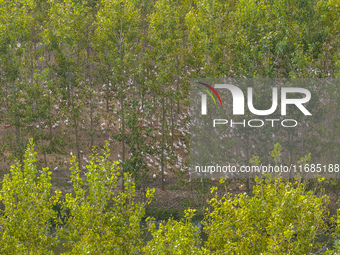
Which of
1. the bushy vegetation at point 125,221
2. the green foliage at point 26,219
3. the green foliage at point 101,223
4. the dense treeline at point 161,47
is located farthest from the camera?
the dense treeline at point 161,47

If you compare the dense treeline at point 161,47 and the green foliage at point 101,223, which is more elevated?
the dense treeline at point 161,47

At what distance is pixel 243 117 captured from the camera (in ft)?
110

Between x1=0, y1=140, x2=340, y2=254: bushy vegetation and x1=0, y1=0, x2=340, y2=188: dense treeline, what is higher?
x1=0, y1=0, x2=340, y2=188: dense treeline

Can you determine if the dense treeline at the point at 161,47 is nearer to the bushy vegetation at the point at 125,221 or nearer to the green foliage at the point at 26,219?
the green foliage at the point at 26,219

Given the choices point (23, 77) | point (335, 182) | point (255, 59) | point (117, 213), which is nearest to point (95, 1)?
point (23, 77)

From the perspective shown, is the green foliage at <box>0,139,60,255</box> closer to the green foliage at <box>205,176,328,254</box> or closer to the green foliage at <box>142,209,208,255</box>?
the green foliage at <box>142,209,208,255</box>

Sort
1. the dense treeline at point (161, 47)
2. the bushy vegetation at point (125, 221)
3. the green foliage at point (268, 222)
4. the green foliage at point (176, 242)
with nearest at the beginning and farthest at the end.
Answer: the green foliage at point (176, 242)
the green foliage at point (268, 222)
the bushy vegetation at point (125, 221)
the dense treeline at point (161, 47)

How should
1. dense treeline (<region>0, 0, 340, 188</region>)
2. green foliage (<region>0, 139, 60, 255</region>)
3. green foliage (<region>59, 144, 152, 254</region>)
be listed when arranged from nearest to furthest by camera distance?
1. green foliage (<region>59, 144, 152, 254</region>)
2. green foliage (<region>0, 139, 60, 255</region>)
3. dense treeline (<region>0, 0, 340, 188</region>)

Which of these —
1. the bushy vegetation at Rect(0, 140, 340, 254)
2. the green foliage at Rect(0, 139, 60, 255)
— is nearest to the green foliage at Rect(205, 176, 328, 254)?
the bushy vegetation at Rect(0, 140, 340, 254)

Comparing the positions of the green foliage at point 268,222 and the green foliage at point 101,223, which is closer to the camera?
the green foliage at point 268,222

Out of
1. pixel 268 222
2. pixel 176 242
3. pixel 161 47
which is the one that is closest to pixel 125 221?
pixel 176 242

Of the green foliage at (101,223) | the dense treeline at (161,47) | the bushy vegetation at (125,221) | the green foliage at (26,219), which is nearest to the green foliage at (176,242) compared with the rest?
the bushy vegetation at (125,221)

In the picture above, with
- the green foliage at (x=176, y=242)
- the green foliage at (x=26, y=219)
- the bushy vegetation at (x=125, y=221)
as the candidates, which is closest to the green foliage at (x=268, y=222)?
the bushy vegetation at (x=125, y=221)

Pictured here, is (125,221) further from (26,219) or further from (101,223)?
(26,219)
